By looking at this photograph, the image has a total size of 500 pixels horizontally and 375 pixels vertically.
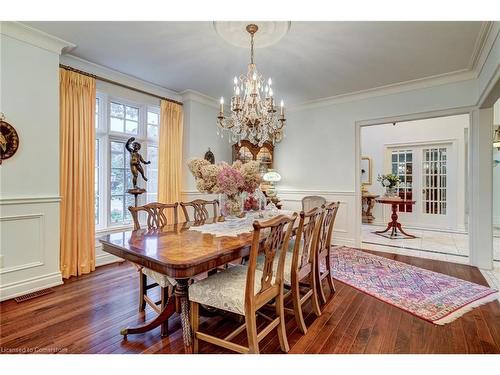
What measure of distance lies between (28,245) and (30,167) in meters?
0.79

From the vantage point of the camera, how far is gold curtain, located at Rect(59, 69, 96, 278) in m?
3.03

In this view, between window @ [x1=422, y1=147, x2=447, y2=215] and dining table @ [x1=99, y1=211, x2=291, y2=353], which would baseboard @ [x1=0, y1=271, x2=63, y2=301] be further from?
window @ [x1=422, y1=147, x2=447, y2=215]

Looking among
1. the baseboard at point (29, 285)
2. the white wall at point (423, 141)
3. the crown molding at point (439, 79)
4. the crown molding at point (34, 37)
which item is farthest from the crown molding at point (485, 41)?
the baseboard at point (29, 285)

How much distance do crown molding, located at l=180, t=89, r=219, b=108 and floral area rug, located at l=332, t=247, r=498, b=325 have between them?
3.40 meters

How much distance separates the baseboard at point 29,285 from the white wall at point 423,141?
6.96 m

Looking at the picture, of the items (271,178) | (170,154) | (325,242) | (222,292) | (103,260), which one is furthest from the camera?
(271,178)

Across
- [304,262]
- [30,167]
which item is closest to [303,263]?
[304,262]

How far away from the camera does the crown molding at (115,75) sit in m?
3.15

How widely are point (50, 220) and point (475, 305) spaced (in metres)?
4.32

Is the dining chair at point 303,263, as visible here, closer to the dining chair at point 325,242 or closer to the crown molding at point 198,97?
the dining chair at point 325,242

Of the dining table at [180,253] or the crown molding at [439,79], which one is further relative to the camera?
the crown molding at [439,79]

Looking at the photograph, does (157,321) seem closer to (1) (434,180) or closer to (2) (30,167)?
(2) (30,167)

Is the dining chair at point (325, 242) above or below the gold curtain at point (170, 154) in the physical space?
below

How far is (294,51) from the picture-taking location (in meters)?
2.96
